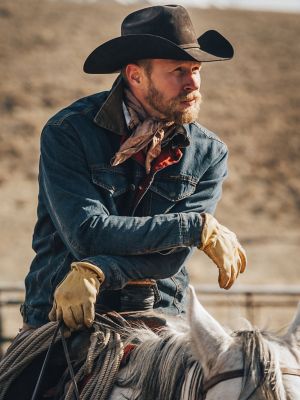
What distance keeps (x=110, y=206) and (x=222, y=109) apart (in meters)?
31.8

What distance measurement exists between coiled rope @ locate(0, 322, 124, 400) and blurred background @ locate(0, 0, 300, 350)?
32.9 feet

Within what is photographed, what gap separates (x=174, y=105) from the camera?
3.39 metres

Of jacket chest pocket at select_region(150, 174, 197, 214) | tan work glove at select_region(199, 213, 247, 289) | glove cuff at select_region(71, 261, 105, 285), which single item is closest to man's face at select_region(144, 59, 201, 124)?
jacket chest pocket at select_region(150, 174, 197, 214)

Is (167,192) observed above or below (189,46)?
below

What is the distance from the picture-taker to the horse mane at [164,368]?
2703 millimetres

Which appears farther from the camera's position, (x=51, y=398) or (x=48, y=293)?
(x=48, y=293)

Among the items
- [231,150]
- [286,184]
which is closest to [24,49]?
[231,150]

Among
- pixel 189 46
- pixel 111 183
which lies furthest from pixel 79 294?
pixel 189 46

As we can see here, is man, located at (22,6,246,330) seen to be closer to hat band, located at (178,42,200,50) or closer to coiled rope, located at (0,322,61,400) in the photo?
hat band, located at (178,42,200,50)

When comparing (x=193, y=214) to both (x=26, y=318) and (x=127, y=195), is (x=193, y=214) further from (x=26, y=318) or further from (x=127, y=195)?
(x=26, y=318)

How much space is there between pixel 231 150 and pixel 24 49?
12.0 metres

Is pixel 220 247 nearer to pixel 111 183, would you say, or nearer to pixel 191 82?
pixel 111 183

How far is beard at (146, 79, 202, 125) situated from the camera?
133 inches

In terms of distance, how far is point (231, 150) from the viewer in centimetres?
3162
